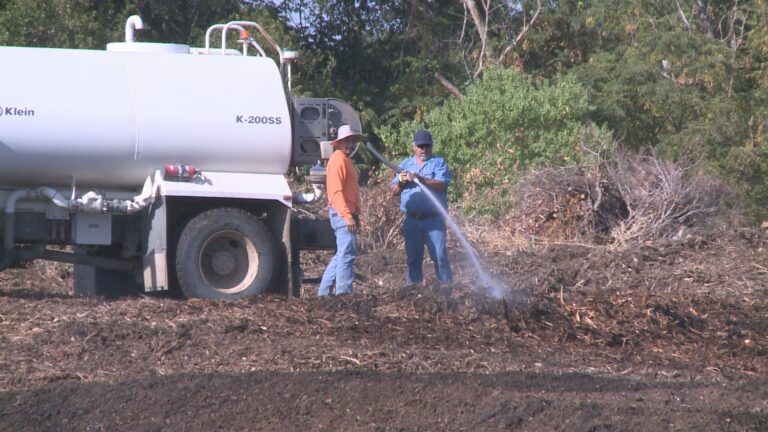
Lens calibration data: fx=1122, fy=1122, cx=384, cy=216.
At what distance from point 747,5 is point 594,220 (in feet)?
32.6

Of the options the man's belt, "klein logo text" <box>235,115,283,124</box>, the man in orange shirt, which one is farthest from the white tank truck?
the man's belt

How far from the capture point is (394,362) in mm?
7441

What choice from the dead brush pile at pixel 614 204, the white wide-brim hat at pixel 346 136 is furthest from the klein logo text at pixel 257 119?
the dead brush pile at pixel 614 204

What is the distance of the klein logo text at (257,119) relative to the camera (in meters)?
10.1

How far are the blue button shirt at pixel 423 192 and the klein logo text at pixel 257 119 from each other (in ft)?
4.18

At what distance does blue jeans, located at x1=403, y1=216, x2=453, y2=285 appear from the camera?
415 inches

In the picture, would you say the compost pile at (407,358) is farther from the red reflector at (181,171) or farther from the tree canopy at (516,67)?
the tree canopy at (516,67)

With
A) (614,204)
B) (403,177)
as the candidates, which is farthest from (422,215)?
(614,204)

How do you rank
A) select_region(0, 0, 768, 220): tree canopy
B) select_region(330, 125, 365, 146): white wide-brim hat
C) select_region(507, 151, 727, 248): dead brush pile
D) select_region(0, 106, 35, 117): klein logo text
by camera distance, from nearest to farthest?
select_region(0, 106, 35, 117): klein logo text, select_region(330, 125, 365, 146): white wide-brim hat, select_region(507, 151, 727, 248): dead brush pile, select_region(0, 0, 768, 220): tree canopy

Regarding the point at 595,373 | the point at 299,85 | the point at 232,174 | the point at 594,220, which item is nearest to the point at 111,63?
the point at 232,174

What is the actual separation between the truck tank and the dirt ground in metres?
1.27

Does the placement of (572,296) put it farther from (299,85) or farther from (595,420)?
(299,85)

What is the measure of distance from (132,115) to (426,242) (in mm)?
2991

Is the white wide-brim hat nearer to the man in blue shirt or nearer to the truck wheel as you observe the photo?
the man in blue shirt
